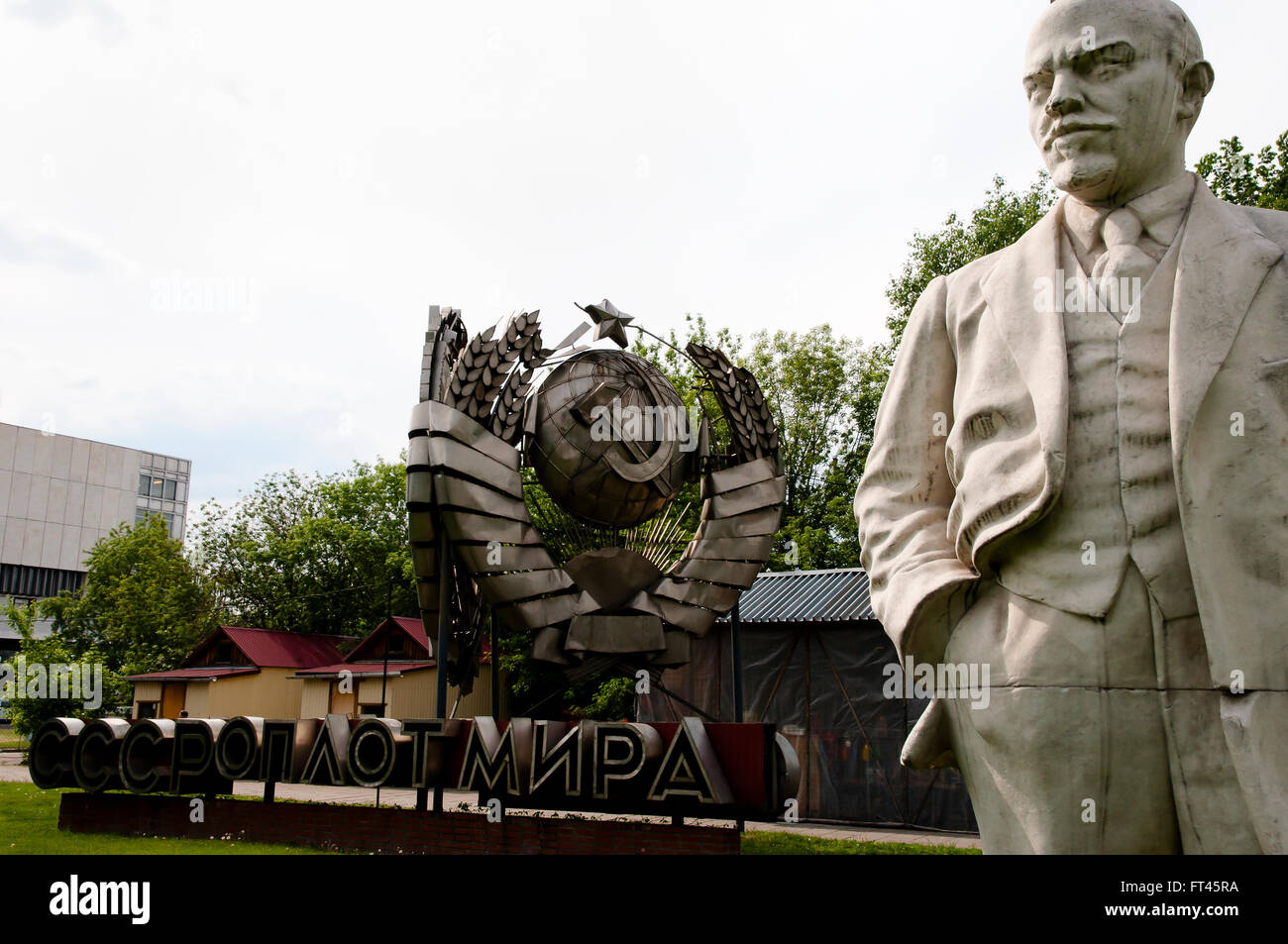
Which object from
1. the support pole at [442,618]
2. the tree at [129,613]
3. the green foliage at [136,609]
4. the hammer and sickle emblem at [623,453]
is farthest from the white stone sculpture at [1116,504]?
the green foliage at [136,609]

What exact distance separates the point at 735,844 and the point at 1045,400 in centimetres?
786

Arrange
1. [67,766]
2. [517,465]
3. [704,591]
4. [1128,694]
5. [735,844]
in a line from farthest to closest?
[67,766]
[704,591]
[517,465]
[735,844]
[1128,694]

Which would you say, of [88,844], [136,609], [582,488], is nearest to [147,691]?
[136,609]

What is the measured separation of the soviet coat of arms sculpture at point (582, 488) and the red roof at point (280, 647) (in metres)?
16.6

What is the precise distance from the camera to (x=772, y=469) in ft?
40.9

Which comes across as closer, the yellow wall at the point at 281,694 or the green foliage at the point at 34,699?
the green foliage at the point at 34,699

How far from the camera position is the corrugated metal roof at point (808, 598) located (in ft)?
54.2

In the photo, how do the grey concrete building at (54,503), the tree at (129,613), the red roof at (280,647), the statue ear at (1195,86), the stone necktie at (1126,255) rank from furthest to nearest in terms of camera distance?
the grey concrete building at (54,503) < the red roof at (280,647) < the tree at (129,613) < the statue ear at (1195,86) < the stone necktie at (1126,255)

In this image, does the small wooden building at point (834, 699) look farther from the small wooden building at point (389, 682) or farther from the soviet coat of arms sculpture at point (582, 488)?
the small wooden building at point (389, 682)

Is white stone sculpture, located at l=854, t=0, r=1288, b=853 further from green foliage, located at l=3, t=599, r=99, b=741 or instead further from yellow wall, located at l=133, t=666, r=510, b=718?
yellow wall, located at l=133, t=666, r=510, b=718

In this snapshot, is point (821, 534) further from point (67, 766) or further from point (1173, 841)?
point (1173, 841)

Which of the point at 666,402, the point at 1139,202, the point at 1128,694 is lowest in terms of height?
the point at 1128,694

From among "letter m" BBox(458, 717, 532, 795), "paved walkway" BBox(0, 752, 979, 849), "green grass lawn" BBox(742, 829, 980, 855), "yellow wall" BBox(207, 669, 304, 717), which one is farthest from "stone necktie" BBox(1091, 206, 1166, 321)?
"yellow wall" BBox(207, 669, 304, 717)

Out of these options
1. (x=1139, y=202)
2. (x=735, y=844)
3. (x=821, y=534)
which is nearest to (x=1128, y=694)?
(x=1139, y=202)
